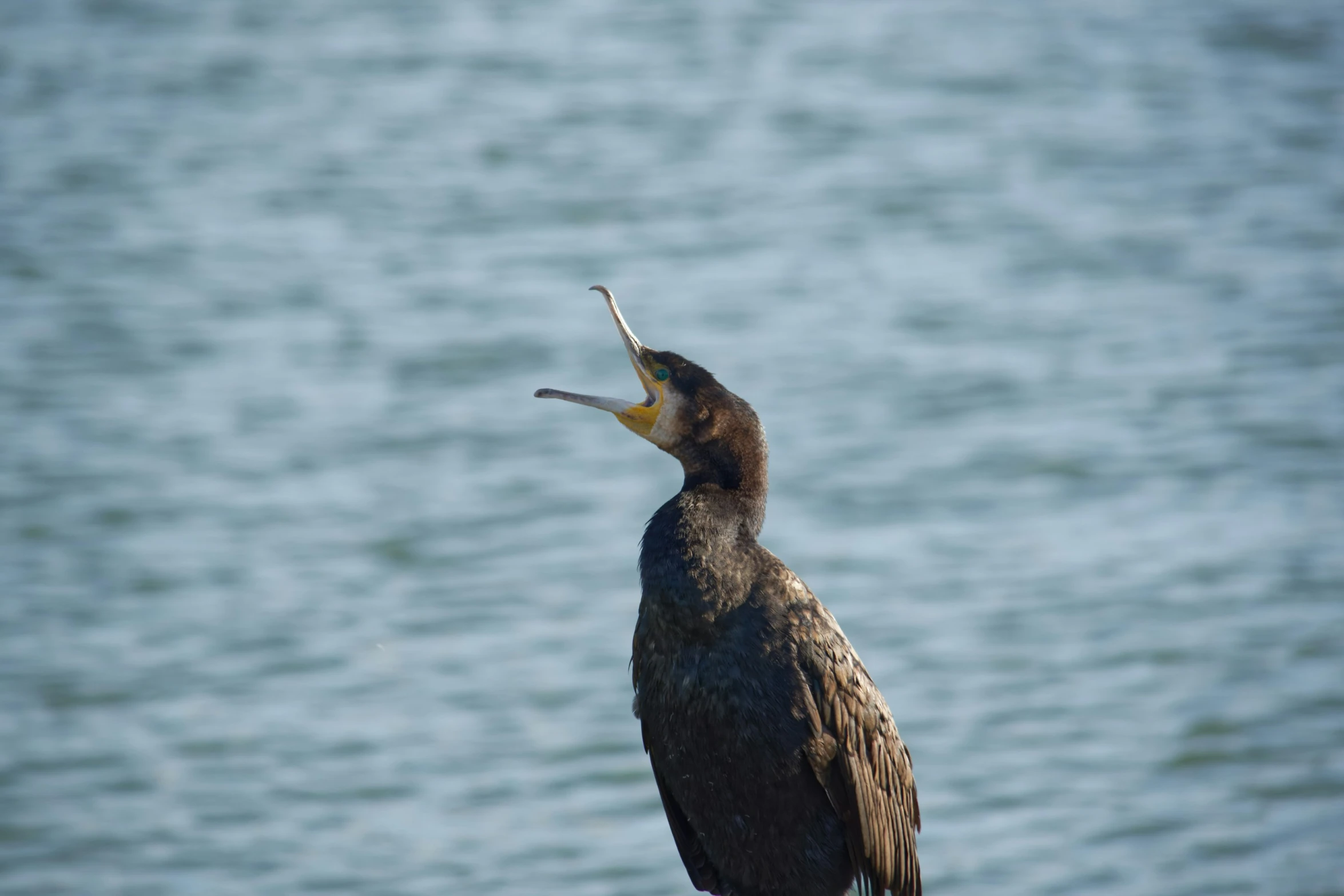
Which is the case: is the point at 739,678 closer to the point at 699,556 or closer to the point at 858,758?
the point at 699,556

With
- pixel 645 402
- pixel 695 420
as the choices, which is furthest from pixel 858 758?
pixel 645 402

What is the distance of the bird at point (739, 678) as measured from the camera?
4.66 m

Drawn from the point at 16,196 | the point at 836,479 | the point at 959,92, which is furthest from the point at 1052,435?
the point at 16,196

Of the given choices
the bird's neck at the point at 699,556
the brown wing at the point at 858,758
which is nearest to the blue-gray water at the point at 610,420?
the brown wing at the point at 858,758

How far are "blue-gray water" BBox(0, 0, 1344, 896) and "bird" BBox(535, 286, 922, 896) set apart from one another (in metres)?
4.85

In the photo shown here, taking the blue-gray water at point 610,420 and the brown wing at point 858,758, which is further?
the blue-gray water at point 610,420

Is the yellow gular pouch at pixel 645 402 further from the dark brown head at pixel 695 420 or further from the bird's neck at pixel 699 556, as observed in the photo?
the bird's neck at pixel 699 556

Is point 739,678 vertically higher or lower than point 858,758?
higher

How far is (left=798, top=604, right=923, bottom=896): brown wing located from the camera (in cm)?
478

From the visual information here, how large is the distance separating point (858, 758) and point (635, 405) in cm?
121

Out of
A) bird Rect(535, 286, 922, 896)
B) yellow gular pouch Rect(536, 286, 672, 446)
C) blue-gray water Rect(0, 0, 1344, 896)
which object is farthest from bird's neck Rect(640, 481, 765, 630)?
blue-gray water Rect(0, 0, 1344, 896)

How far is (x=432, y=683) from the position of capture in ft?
37.6

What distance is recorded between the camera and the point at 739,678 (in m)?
4.66

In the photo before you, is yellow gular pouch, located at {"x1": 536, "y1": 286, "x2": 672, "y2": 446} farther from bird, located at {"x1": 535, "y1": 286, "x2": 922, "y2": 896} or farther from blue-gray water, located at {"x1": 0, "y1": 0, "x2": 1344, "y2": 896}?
blue-gray water, located at {"x1": 0, "y1": 0, "x2": 1344, "y2": 896}
